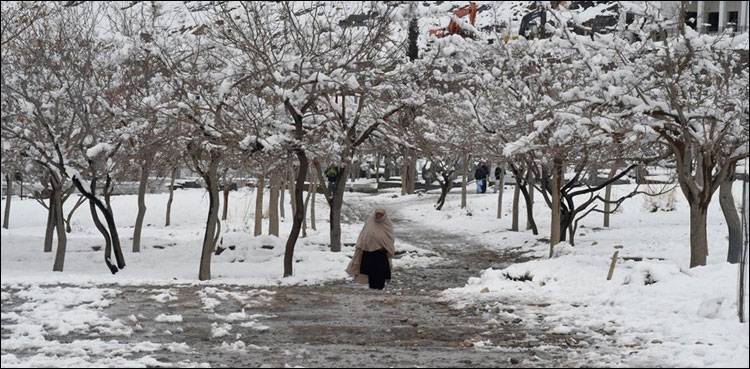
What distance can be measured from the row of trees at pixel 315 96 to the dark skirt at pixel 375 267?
134 inches

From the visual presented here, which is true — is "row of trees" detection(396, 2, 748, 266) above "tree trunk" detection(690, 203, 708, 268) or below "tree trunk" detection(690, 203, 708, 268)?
above

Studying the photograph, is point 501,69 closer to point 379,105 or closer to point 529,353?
point 379,105

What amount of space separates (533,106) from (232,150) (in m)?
→ 8.36

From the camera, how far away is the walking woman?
14742 mm

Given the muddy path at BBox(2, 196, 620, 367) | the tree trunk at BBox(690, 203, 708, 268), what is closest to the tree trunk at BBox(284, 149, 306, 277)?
the muddy path at BBox(2, 196, 620, 367)

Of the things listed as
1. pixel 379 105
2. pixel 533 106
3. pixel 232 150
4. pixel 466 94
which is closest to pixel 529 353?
pixel 232 150

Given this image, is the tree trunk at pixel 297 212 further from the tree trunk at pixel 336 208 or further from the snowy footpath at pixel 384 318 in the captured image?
the tree trunk at pixel 336 208

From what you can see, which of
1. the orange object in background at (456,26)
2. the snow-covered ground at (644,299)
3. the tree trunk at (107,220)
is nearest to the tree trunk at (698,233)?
the snow-covered ground at (644,299)

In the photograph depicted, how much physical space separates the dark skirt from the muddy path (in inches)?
10.1

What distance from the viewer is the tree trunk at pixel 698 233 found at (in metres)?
16.2

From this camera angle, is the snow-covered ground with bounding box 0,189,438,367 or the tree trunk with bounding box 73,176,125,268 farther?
the tree trunk with bounding box 73,176,125,268

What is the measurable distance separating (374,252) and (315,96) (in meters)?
4.37

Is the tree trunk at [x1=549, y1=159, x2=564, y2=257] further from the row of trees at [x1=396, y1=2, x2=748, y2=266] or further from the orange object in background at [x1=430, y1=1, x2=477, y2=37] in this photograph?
the orange object in background at [x1=430, y1=1, x2=477, y2=37]

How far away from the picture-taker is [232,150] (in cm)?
1961
